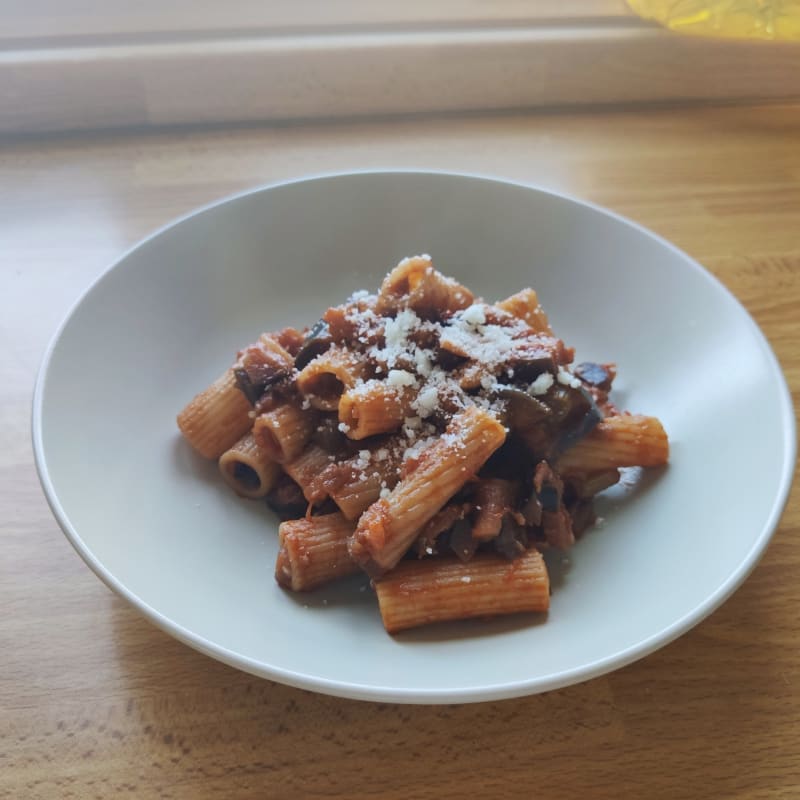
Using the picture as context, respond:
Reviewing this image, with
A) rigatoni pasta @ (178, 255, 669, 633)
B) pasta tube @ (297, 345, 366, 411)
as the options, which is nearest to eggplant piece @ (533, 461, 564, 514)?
rigatoni pasta @ (178, 255, 669, 633)

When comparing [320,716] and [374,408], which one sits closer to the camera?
[320,716]

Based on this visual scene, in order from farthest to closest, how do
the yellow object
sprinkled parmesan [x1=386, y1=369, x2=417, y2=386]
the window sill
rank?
the yellow object < the window sill < sprinkled parmesan [x1=386, y1=369, x2=417, y2=386]

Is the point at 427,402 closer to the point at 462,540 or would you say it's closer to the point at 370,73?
the point at 462,540

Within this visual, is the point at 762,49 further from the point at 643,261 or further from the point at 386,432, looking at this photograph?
the point at 386,432

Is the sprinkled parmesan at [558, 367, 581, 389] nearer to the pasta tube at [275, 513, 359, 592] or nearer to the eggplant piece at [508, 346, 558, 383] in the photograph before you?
the eggplant piece at [508, 346, 558, 383]

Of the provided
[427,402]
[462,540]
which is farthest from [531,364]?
[462,540]

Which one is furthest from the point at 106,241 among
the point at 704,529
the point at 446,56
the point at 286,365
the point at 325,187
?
the point at 704,529

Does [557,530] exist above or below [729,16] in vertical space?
below

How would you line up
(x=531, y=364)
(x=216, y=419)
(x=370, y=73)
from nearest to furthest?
(x=531, y=364)
(x=216, y=419)
(x=370, y=73)
